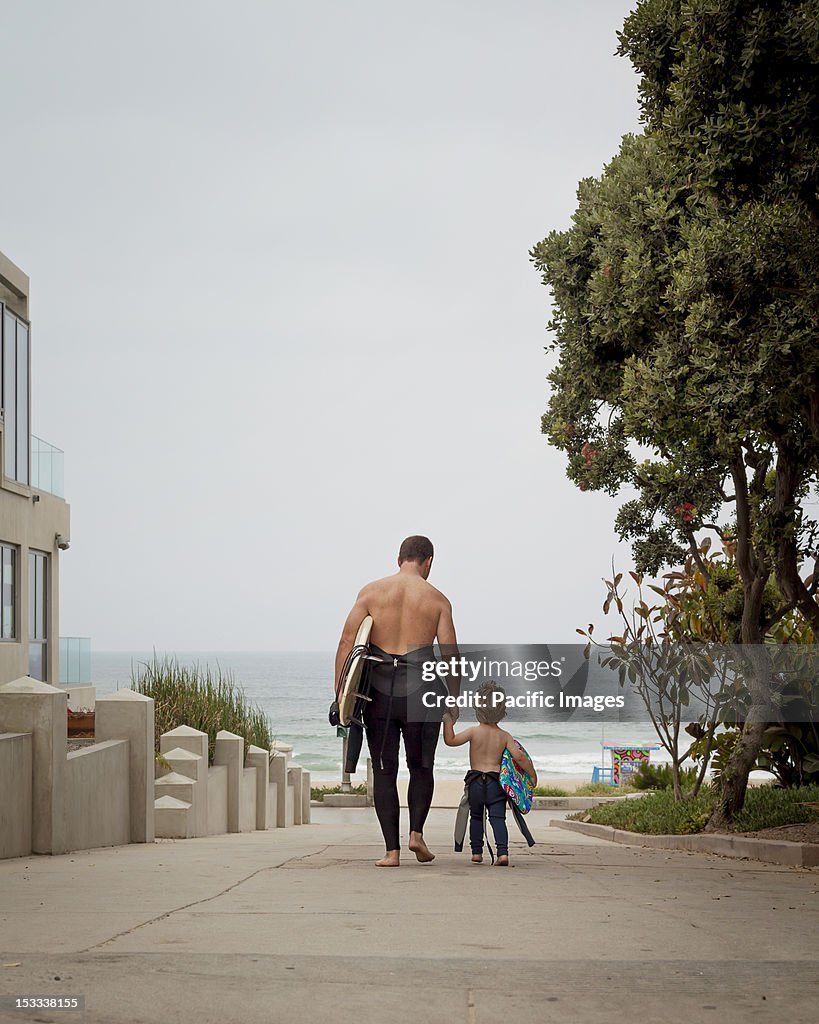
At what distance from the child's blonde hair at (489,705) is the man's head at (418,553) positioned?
6.00 ft

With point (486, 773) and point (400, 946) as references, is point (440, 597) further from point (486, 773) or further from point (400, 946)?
point (400, 946)

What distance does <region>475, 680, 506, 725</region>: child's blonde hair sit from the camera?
1014 centimetres

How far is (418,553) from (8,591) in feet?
60.8

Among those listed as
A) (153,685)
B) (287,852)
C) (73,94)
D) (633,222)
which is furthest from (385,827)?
(73,94)

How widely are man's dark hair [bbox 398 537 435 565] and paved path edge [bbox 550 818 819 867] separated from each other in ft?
14.2

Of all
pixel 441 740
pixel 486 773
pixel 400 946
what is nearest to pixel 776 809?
pixel 486 773

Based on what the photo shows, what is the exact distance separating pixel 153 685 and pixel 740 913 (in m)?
14.9

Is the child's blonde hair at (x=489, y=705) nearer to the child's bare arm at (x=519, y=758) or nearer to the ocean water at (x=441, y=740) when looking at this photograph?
the child's bare arm at (x=519, y=758)

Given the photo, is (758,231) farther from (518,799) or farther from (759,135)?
(518,799)

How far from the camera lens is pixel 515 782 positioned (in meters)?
10.1

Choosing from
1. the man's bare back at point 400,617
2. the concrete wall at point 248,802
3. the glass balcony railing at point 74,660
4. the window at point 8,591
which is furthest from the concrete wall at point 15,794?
the glass balcony railing at point 74,660

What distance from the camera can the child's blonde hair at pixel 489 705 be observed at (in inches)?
399

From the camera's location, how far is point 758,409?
28.9ft

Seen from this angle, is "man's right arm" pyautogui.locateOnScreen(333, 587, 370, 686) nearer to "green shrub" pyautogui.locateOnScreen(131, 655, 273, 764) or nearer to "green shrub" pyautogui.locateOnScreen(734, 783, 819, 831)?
"green shrub" pyautogui.locateOnScreen(734, 783, 819, 831)
